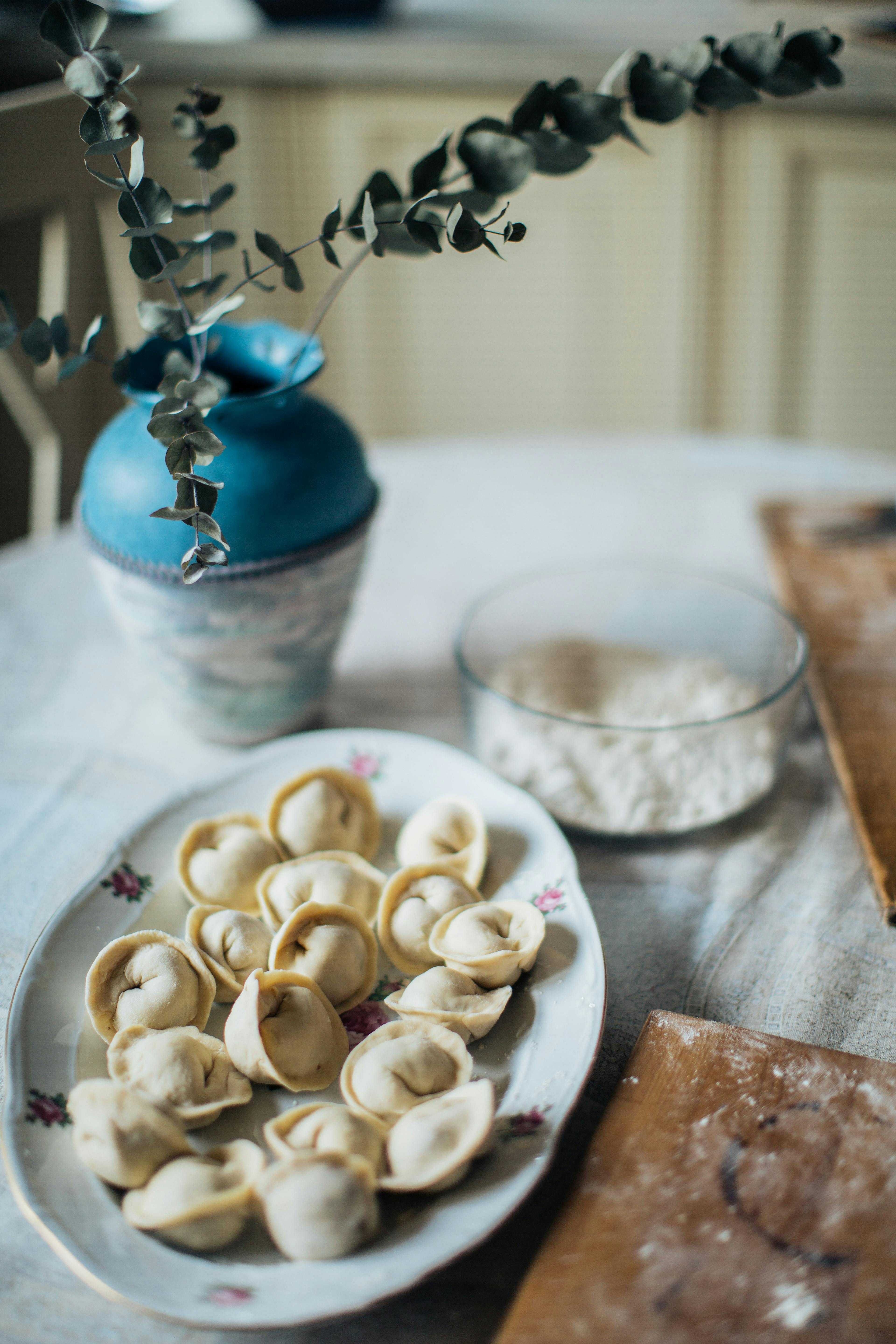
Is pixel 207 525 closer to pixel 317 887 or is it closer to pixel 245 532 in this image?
pixel 245 532

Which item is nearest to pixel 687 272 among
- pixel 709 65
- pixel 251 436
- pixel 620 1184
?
pixel 709 65

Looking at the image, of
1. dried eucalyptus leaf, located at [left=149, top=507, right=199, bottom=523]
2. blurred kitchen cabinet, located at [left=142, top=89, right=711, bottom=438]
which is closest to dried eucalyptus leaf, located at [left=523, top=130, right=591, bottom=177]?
dried eucalyptus leaf, located at [left=149, top=507, right=199, bottom=523]

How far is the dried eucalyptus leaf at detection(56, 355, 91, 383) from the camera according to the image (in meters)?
0.65

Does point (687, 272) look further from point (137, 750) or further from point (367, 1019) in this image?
point (367, 1019)

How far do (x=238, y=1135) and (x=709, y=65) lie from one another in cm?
67

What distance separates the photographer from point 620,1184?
42cm

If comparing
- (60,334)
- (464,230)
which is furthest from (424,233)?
(60,334)

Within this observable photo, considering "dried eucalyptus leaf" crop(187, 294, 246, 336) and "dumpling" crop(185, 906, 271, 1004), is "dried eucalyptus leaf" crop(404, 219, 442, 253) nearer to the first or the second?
"dried eucalyptus leaf" crop(187, 294, 246, 336)

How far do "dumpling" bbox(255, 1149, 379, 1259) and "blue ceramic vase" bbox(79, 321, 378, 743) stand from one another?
15.2 inches

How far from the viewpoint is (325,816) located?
2.03 feet

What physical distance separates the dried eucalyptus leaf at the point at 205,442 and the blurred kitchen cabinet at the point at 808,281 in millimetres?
1702

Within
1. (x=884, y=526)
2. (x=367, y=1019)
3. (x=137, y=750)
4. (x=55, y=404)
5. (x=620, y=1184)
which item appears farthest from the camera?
(x=55, y=404)

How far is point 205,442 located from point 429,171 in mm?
238

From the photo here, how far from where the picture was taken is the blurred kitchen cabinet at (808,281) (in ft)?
5.97
